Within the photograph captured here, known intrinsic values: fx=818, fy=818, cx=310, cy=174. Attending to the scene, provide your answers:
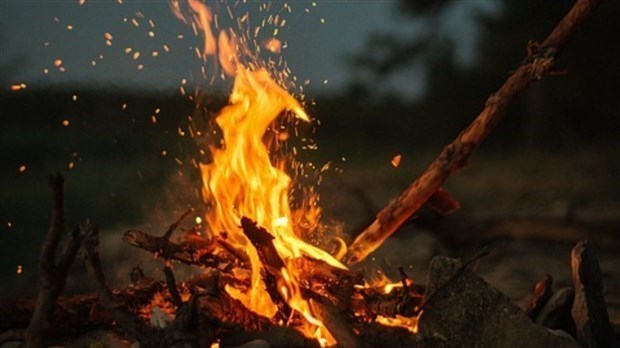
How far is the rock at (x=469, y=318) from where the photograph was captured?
421cm

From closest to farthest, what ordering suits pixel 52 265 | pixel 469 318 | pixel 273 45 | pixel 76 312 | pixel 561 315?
1. pixel 52 265
2. pixel 469 318
3. pixel 76 312
4. pixel 561 315
5. pixel 273 45

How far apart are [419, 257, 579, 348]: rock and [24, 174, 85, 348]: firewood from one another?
1.86m

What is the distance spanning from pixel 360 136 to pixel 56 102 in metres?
2.70

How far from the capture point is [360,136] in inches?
A: 293

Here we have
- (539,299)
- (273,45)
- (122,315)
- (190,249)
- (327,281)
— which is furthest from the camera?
(273,45)

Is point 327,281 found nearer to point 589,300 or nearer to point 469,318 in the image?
point 469,318

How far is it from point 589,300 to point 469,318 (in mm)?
1155

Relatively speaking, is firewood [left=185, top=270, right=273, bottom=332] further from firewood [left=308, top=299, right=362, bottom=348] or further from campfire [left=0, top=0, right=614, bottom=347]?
firewood [left=308, top=299, right=362, bottom=348]

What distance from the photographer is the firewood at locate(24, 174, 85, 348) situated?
314cm

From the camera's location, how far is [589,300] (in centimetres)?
499

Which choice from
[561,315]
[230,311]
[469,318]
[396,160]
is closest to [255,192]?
[230,311]

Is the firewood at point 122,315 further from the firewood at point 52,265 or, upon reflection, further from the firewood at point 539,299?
the firewood at point 539,299

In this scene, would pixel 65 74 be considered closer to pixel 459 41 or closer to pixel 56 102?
pixel 56 102

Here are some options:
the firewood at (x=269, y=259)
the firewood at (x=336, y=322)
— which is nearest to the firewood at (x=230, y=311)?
the firewood at (x=269, y=259)
